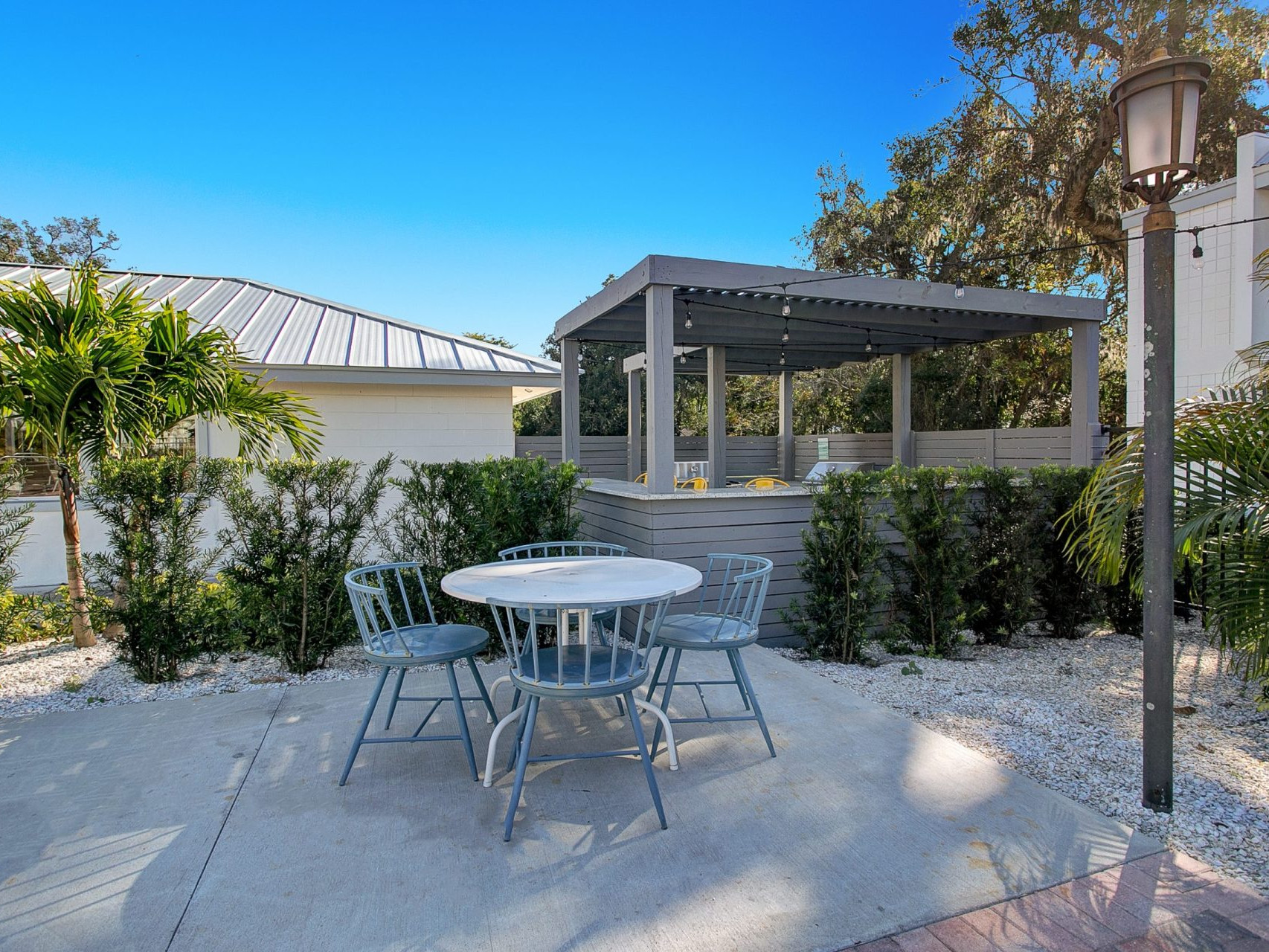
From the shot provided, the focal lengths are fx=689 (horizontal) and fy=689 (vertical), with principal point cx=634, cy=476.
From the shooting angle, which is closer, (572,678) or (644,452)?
(572,678)

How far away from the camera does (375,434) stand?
23.7ft

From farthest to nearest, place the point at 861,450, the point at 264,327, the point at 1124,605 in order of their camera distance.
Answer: the point at 861,450
the point at 264,327
the point at 1124,605

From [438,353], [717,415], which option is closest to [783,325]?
[717,415]

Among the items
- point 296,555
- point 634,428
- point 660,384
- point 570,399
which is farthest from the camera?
point 634,428

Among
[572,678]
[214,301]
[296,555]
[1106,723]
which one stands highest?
[214,301]

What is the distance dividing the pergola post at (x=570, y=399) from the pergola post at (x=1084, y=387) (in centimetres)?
510

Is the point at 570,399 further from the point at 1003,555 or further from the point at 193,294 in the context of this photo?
the point at 193,294

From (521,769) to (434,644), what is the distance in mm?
804

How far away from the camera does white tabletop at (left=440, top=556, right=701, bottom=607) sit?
2.50 m

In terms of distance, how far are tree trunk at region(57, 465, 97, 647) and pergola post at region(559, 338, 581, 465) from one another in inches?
152

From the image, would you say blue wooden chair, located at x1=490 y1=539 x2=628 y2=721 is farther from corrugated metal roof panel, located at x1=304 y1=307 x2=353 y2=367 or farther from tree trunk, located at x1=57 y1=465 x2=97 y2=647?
corrugated metal roof panel, located at x1=304 y1=307 x2=353 y2=367

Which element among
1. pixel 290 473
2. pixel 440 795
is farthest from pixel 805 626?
pixel 290 473

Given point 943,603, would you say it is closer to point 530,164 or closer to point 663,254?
point 663,254

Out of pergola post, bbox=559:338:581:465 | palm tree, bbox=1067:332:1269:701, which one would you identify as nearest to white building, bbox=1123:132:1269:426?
palm tree, bbox=1067:332:1269:701
